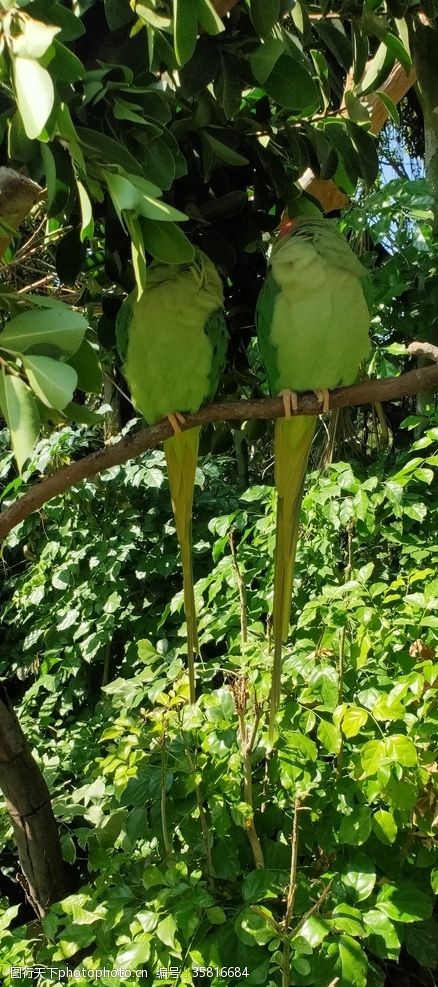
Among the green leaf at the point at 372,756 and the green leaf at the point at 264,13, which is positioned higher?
the green leaf at the point at 264,13

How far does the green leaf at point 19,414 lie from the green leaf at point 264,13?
282 millimetres

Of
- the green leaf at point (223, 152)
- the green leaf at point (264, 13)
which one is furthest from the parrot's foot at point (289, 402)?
the green leaf at point (264, 13)

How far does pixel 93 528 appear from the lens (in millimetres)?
1784

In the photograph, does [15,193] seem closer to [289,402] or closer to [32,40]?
[32,40]

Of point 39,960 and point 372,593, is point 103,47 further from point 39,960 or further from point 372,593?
point 39,960

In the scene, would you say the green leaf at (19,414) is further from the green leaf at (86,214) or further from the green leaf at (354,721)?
the green leaf at (354,721)

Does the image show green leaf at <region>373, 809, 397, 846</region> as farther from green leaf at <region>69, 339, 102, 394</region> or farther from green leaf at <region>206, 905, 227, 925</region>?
green leaf at <region>69, 339, 102, 394</region>

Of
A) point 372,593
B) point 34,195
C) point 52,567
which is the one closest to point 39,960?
point 372,593

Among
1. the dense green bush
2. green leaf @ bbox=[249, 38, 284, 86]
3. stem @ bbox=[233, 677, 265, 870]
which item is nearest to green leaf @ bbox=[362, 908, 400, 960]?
the dense green bush

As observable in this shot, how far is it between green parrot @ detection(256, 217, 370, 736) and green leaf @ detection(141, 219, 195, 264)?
0.34 metres

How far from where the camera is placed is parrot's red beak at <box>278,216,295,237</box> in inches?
31.4

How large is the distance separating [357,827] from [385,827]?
3cm

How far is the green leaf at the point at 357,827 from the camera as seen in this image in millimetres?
791

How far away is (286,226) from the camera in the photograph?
31.9 inches
